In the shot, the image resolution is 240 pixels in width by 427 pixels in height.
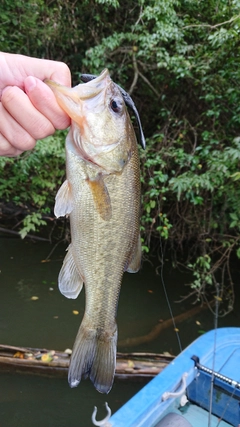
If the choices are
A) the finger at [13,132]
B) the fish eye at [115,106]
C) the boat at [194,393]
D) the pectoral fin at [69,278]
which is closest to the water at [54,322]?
the boat at [194,393]

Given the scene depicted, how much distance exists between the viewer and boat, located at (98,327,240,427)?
99.7 inches

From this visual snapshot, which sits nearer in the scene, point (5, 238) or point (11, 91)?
point (11, 91)

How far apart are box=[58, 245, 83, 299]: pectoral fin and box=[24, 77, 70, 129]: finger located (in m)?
0.54

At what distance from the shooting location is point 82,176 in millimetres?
1386

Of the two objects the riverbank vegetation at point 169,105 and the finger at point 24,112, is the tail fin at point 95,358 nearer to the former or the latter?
the finger at point 24,112

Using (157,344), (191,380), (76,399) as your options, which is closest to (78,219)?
(191,380)

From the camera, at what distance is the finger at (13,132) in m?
1.33

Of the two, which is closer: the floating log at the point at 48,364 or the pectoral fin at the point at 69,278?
the pectoral fin at the point at 69,278

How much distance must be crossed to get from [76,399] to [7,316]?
4.87 feet

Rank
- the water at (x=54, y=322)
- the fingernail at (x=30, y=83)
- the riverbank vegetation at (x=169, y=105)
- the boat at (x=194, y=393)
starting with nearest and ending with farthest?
the fingernail at (x=30, y=83)
the boat at (x=194, y=393)
the water at (x=54, y=322)
the riverbank vegetation at (x=169, y=105)

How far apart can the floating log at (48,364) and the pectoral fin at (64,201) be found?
2.63 m

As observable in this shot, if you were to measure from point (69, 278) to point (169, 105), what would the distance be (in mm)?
4964

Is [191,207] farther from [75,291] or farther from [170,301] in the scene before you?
[75,291]

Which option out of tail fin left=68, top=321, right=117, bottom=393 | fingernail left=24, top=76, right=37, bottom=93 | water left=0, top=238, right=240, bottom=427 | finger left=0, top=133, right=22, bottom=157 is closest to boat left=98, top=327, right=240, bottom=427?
water left=0, top=238, right=240, bottom=427
